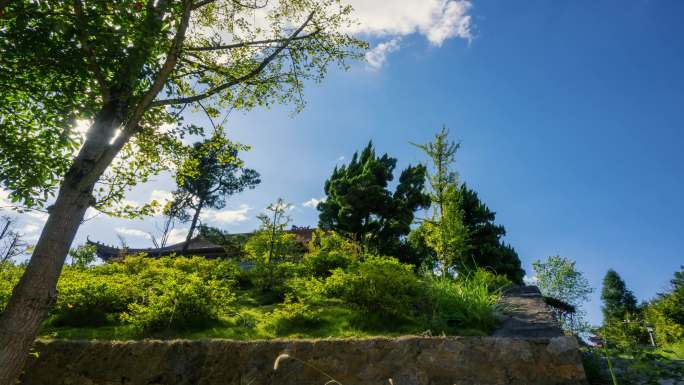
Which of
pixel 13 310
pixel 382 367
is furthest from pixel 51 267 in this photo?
pixel 382 367

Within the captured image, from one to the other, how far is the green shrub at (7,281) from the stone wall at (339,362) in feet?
8.03

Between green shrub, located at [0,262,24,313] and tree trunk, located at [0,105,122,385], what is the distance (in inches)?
118

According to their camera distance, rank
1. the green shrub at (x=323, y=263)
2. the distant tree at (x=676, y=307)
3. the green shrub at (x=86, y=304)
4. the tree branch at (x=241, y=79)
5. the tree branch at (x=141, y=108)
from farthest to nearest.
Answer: the distant tree at (x=676, y=307)
the green shrub at (x=323, y=263)
the green shrub at (x=86, y=304)
the tree branch at (x=241, y=79)
the tree branch at (x=141, y=108)

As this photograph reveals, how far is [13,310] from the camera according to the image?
381 cm

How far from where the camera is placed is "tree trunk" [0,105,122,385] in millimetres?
3738

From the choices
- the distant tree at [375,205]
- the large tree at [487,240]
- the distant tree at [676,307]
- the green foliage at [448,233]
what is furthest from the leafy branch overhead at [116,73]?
the distant tree at [676,307]

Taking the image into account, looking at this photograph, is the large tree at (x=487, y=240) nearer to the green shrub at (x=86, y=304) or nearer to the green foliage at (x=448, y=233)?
the green foliage at (x=448, y=233)

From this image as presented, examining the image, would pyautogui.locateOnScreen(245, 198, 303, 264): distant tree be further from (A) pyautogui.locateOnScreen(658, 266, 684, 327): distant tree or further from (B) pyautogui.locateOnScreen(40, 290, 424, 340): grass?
(A) pyautogui.locateOnScreen(658, 266, 684, 327): distant tree

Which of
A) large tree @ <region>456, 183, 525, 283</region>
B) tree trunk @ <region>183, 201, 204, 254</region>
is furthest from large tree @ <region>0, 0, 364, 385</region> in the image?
tree trunk @ <region>183, 201, 204, 254</region>

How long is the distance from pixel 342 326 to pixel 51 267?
3932mm

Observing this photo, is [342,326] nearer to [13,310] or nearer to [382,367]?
[382,367]

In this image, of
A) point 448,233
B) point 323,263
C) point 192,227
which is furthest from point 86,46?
point 192,227

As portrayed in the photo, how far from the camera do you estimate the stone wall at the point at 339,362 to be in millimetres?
4008

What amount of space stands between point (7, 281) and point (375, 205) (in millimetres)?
12335
